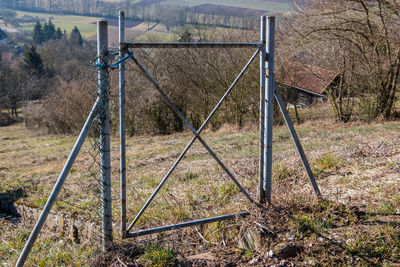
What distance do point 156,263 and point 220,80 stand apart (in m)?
16.3

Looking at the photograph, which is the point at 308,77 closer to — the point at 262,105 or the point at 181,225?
the point at 262,105

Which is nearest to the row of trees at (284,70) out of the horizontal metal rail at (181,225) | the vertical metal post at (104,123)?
the horizontal metal rail at (181,225)

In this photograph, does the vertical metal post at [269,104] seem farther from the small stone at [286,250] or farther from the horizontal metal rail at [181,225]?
the small stone at [286,250]

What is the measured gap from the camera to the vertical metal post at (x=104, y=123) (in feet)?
9.61

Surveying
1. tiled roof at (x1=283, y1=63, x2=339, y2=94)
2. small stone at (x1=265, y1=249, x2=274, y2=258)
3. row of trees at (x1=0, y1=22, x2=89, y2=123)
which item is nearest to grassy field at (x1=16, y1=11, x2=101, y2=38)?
row of trees at (x1=0, y1=22, x2=89, y2=123)

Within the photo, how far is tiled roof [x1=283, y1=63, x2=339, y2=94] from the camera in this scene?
53.3ft

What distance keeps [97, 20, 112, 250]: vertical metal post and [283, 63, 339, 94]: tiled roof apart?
14.7m

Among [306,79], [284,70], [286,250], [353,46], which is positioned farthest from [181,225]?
[306,79]

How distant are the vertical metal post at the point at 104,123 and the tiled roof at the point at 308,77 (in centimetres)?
1465

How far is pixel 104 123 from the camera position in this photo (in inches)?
119

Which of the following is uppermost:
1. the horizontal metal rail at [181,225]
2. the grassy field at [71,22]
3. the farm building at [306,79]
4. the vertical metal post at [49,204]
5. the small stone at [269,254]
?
the grassy field at [71,22]

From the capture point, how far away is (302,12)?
1441 cm

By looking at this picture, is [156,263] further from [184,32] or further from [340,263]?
[184,32]

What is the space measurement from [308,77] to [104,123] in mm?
15797
